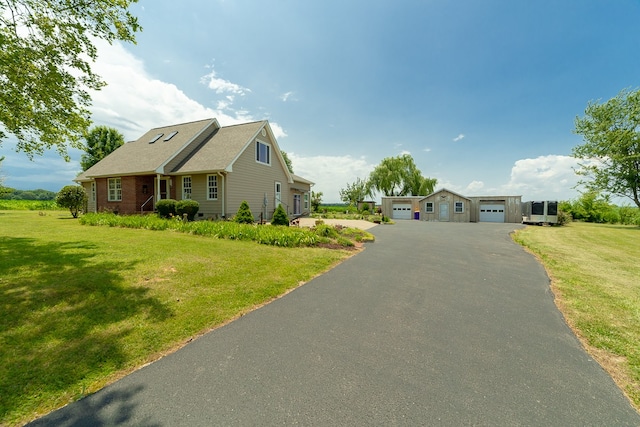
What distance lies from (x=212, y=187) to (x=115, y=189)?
346 inches

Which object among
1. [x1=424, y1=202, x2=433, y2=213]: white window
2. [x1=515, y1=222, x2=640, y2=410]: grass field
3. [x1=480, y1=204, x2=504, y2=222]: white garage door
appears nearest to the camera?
[x1=515, y1=222, x2=640, y2=410]: grass field

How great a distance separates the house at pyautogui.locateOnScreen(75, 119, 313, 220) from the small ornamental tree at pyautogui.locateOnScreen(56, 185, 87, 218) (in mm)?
1165

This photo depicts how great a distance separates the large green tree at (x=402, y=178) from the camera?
40.7 meters

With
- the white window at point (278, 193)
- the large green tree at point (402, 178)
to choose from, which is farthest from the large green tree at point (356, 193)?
the white window at point (278, 193)

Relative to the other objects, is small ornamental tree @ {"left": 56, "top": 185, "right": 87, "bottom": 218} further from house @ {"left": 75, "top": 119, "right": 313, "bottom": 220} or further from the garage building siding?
the garage building siding

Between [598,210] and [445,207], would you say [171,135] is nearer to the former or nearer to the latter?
[445,207]

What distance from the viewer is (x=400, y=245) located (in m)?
11.2

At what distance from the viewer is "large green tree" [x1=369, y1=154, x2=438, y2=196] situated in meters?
40.7

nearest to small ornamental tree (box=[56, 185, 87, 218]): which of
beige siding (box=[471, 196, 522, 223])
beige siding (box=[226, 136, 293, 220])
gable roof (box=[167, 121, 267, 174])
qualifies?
gable roof (box=[167, 121, 267, 174])

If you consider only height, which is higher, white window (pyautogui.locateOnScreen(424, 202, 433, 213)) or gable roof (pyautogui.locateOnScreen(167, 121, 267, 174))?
gable roof (pyautogui.locateOnScreen(167, 121, 267, 174))

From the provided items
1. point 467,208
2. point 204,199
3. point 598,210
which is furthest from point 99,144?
point 598,210

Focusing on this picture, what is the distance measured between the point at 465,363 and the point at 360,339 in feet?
4.10

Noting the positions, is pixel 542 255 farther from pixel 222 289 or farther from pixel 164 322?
pixel 164 322

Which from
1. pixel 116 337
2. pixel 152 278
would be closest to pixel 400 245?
pixel 152 278
